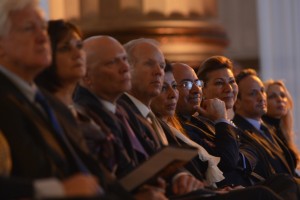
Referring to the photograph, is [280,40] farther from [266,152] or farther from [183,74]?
[183,74]

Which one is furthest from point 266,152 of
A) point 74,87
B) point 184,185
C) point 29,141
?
point 29,141

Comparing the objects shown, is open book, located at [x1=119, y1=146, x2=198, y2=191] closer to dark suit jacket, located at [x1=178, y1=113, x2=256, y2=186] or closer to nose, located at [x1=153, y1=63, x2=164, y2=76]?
nose, located at [x1=153, y1=63, x2=164, y2=76]

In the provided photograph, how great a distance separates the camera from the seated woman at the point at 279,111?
10.4 metres

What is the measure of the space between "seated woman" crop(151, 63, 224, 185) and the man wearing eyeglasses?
226 millimetres

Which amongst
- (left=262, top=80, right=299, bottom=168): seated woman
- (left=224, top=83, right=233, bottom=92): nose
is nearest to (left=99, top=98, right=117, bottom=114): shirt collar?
(left=224, top=83, right=233, bottom=92): nose

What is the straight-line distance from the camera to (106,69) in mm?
6035

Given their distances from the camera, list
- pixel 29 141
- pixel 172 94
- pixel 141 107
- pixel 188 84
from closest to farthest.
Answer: pixel 29 141, pixel 141 107, pixel 172 94, pixel 188 84

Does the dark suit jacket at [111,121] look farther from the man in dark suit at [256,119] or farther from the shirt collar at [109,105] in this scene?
the man in dark suit at [256,119]

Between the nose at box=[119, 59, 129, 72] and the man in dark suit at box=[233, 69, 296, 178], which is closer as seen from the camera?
the nose at box=[119, 59, 129, 72]

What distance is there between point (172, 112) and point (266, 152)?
1942 millimetres

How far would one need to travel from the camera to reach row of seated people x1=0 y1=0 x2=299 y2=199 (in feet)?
16.2

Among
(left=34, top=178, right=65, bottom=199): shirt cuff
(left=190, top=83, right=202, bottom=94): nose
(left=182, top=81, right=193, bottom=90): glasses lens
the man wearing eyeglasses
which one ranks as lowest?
the man wearing eyeglasses

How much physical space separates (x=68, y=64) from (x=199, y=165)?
1.97 metres

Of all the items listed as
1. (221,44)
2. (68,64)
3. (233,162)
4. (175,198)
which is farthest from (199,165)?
(221,44)
